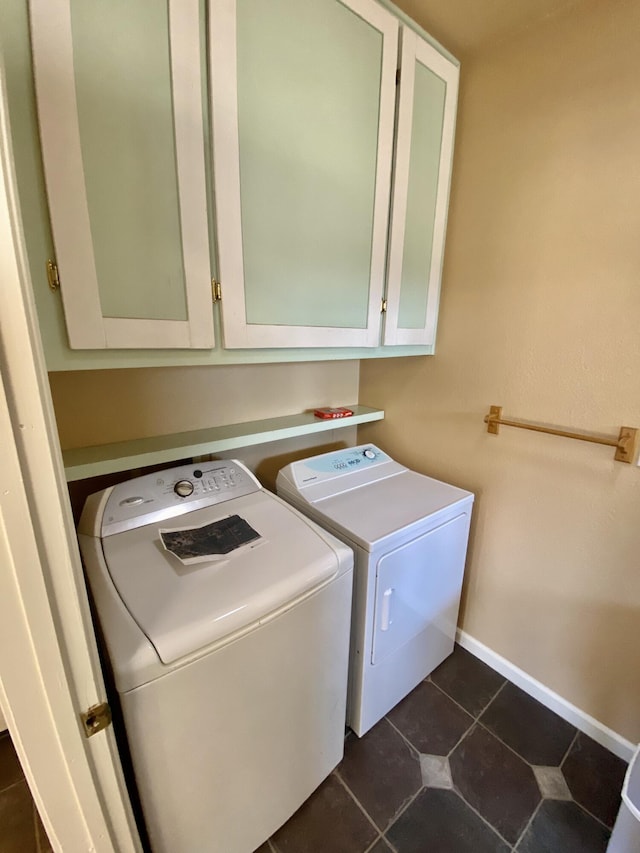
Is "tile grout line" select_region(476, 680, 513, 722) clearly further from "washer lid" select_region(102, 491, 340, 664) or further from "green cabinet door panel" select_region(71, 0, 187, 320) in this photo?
"green cabinet door panel" select_region(71, 0, 187, 320)

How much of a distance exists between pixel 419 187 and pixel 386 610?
1.64 m

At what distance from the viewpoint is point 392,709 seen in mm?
1571

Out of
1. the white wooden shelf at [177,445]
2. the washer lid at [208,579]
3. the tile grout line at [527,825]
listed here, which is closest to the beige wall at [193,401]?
the white wooden shelf at [177,445]

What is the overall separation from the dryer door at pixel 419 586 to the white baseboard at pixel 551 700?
10.3 inches

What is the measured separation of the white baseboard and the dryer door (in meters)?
0.26

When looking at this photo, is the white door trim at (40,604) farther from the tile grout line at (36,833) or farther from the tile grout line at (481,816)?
the tile grout line at (481,816)

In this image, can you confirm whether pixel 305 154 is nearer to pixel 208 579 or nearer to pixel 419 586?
pixel 208 579

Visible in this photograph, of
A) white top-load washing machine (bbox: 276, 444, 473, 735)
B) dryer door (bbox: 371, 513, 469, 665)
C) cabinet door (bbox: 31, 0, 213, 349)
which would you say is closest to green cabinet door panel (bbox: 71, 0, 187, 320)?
cabinet door (bbox: 31, 0, 213, 349)

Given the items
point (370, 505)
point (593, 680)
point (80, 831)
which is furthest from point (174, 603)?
point (593, 680)

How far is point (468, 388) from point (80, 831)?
1748mm

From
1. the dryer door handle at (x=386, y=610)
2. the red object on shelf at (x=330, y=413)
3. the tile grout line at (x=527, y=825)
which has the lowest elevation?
the tile grout line at (x=527, y=825)

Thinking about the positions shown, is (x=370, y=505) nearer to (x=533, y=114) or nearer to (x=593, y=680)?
(x=593, y=680)

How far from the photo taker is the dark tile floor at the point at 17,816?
1142 millimetres

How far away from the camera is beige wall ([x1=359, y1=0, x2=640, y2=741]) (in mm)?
1184
